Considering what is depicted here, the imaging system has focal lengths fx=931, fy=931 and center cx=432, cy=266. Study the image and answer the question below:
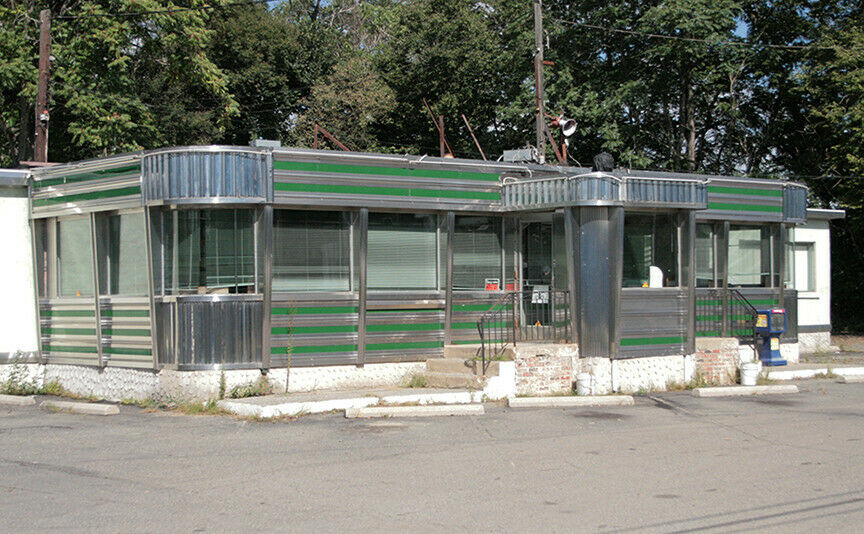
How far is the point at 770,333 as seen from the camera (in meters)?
18.8

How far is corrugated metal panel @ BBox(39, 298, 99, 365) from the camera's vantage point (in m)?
15.8

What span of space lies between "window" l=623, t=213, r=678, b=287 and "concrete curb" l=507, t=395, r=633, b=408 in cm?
225

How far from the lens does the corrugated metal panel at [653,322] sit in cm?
1577

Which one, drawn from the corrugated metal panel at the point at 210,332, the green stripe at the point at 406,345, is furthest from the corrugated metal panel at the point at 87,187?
the green stripe at the point at 406,345

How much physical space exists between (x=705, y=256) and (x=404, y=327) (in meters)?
6.94

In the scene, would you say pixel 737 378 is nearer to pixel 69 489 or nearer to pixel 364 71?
pixel 69 489

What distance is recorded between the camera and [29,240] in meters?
16.6

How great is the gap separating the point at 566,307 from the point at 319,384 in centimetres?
436

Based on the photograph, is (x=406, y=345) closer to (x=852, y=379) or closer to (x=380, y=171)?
(x=380, y=171)

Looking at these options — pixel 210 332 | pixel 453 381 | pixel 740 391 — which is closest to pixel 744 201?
pixel 740 391

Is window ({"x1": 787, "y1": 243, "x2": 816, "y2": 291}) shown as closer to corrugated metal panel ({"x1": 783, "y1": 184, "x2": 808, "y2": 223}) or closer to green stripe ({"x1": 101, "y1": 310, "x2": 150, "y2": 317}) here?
corrugated metal panel ({"x1": 783, "y1": 184, "x2": 808, "y2": 223})

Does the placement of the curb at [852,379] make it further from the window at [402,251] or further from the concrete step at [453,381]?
the window at [402,251]

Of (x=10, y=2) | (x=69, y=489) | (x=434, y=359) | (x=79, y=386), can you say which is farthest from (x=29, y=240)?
(x=10, y=2)

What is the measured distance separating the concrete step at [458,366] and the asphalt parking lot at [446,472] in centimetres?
114
